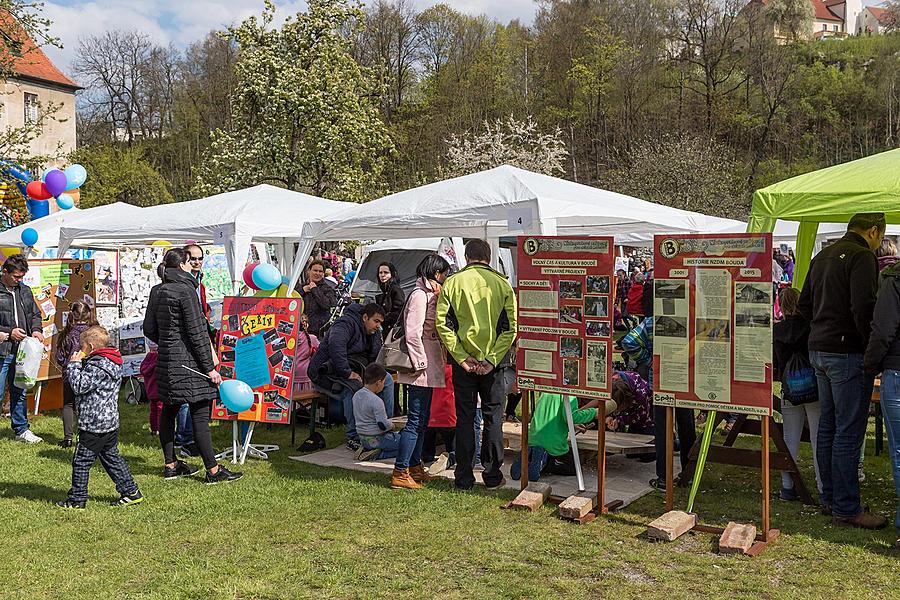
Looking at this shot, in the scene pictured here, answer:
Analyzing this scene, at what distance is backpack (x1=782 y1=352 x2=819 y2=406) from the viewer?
5.34 meters

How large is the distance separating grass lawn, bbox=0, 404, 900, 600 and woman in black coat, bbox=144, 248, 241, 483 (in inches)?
19.5

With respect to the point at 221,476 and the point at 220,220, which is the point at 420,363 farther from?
the point at 220,220

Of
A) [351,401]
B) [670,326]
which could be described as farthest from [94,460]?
[670,326]

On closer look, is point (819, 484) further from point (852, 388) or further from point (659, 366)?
point (659, 366)

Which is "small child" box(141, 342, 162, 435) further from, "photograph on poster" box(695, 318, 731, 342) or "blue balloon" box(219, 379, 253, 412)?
"photograph on poster" box(695, 318, 731, 342)

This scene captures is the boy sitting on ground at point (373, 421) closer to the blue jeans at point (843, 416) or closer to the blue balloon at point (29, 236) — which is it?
the blue jeans at point (843, 416)

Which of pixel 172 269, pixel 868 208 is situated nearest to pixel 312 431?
pixel 172 269

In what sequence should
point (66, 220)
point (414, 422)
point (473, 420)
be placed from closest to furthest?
point (473, 420), point (414, 422), point (66, 220)

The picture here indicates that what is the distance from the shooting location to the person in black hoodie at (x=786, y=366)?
17.4ft

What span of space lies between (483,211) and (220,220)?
12.6 ft

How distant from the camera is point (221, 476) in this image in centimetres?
634

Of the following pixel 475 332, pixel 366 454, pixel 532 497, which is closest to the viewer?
pixel 532 497

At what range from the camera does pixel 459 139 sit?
3794 cm

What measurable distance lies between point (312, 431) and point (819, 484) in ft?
13.7
